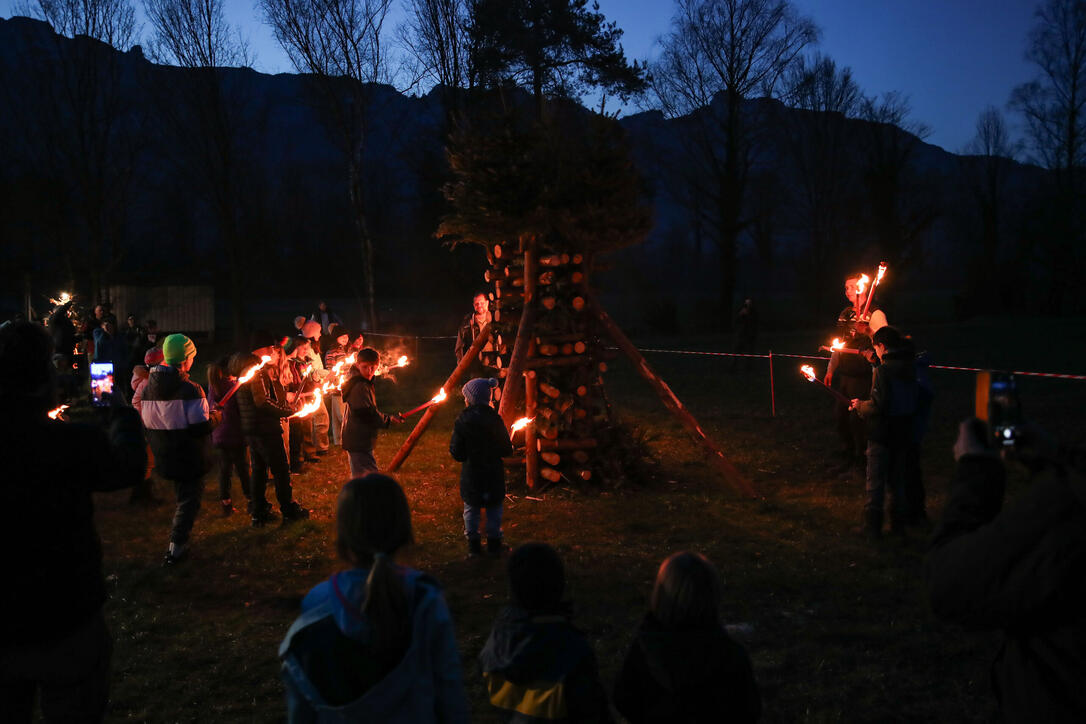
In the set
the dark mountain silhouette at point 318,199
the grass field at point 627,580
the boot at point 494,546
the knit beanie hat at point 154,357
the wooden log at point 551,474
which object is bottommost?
the grass field at point 627,580

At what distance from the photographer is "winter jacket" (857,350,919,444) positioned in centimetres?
689

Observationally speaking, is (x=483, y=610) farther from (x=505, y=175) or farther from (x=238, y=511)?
(x=505, y=175)

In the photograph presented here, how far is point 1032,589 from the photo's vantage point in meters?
1.91

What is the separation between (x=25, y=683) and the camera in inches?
104

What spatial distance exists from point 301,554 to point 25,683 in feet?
14.9

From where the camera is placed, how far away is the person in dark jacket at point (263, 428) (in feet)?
25.2

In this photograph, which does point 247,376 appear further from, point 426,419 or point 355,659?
point 355,659

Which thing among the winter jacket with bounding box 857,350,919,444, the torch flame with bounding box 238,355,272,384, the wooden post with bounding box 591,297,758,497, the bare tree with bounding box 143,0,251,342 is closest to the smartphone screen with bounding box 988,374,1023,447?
the winter jacket with bounding box 857,350,919,444

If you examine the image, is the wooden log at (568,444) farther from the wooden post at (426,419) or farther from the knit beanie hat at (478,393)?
the knit beanie hat at (478,393)

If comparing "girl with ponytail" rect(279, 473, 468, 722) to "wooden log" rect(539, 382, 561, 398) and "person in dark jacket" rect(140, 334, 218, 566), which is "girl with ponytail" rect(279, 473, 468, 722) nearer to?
"person in dark jacket" rect(140, 334, 218, 566)

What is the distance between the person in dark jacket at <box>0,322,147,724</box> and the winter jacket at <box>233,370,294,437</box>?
4.93 m

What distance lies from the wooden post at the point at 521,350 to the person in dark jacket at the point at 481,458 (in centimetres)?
153

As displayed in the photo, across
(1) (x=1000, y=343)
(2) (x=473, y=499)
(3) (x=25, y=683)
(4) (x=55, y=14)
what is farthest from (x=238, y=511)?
(1) (x=1000, y=343)

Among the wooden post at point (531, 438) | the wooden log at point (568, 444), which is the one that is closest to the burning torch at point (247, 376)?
the wooden post at point (531, 438)
